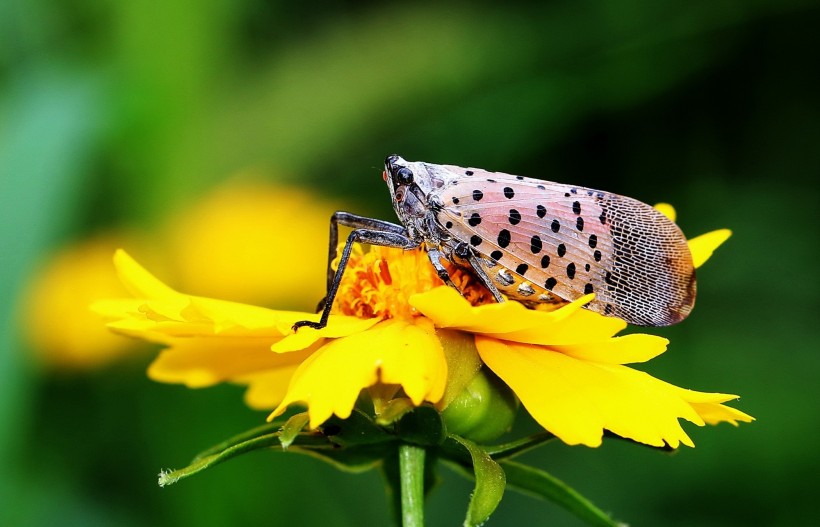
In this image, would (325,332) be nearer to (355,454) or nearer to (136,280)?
(355,454)

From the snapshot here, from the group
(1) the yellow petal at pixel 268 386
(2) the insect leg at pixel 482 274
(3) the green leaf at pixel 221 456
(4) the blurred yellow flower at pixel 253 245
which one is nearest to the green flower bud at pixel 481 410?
(2) the insect leg at pixel 482 274

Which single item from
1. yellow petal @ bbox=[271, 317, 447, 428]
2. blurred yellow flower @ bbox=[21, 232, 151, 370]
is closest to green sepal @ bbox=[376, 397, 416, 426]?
yellow petal @ bbox=[271, 317, 447, 428]

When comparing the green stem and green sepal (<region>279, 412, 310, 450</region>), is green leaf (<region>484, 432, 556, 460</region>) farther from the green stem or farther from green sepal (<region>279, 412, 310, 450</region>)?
green sepal (<region>279, 412, 310, 450</region>)

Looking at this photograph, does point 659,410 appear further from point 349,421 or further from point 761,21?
point 761,21

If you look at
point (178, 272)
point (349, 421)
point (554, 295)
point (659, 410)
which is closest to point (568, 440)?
point (659, 410)

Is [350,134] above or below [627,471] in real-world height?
above

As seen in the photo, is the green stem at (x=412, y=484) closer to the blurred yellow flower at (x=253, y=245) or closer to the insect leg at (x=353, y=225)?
the insect leg at (x=353, y=225)
